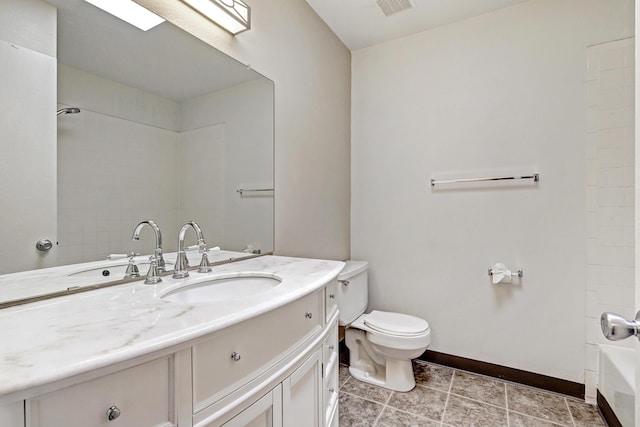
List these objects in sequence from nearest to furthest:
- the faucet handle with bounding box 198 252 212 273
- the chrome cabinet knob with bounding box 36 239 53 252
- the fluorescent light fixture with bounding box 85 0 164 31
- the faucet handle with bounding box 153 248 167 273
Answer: the chrome cabinet knob with bounding box 36 239 53 252 → the fluorescent light fixture with bounding box 85 0 164 31 → the faucet handle with bounding box 153 248 167 273 → the faucet handle with bounding box 198 252 212 273

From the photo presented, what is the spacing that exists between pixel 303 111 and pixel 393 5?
91 cm

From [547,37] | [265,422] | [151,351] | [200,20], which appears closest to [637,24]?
[151,351]

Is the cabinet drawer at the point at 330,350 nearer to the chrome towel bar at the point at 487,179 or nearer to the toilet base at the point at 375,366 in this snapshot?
the toilet base at the point at 375,366

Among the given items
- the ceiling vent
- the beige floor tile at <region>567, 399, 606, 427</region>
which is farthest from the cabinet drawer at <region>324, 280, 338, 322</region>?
the ceiling vent

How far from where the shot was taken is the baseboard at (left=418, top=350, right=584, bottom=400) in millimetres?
1805

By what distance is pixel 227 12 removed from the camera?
1296mm

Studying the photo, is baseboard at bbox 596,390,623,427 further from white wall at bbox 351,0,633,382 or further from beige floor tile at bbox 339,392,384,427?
beige floor tile at bbox 339,392,384,427

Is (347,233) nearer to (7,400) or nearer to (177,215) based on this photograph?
(177,215)

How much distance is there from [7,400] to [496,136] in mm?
2385

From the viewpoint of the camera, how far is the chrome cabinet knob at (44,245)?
0.84 meters

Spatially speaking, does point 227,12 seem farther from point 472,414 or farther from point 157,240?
point 472,414

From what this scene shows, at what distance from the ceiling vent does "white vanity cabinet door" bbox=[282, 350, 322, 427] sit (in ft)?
6.78

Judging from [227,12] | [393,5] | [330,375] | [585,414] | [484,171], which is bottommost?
[585,414]

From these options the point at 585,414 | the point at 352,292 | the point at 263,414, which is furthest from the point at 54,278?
the point at 585,414
